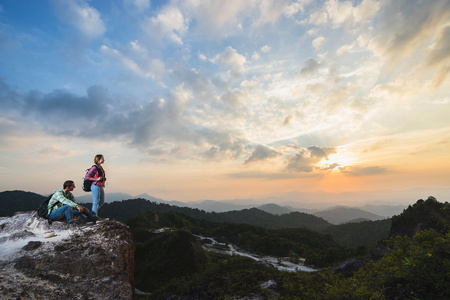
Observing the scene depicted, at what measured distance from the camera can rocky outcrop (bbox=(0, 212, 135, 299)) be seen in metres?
7.71

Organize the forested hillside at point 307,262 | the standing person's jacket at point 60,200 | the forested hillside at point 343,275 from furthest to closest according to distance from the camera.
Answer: the standing person's jacket at point 60,200 < the forested hillside at point 307,262 < the forested hillside at point 343,275

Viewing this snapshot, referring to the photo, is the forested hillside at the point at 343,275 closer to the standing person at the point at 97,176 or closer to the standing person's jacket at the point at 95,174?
the standing person at the point at 97,176

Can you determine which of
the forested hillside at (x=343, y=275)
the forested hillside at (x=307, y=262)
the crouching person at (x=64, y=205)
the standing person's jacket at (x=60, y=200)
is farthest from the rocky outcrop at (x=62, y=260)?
the forested hillside at (x=343, y=275)

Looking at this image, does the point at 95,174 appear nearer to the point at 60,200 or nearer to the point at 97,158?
the point at 97,158

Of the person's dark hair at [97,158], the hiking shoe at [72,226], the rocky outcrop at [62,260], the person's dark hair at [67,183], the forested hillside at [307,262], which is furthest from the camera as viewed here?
the person's dark hair at [97,158]

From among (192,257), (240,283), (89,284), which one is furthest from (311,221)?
(89,284)

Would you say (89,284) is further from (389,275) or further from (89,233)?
(389,275)

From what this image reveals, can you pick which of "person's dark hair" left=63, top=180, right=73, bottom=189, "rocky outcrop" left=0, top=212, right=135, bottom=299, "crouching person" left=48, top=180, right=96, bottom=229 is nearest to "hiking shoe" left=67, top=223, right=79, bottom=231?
"crouching person" left=48, top=180, right=96, bottom=229

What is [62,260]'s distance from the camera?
8820 millimetres

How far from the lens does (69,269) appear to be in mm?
8656

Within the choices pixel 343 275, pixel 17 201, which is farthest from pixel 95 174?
pixel 17 201

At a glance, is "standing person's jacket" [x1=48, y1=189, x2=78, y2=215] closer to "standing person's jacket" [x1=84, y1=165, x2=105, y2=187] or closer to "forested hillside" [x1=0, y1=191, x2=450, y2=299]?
"standing person's jacket" [x1=84, y1=165, x2=105, y2=187]

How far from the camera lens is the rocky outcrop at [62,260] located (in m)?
7.71

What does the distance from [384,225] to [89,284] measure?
138 meters
